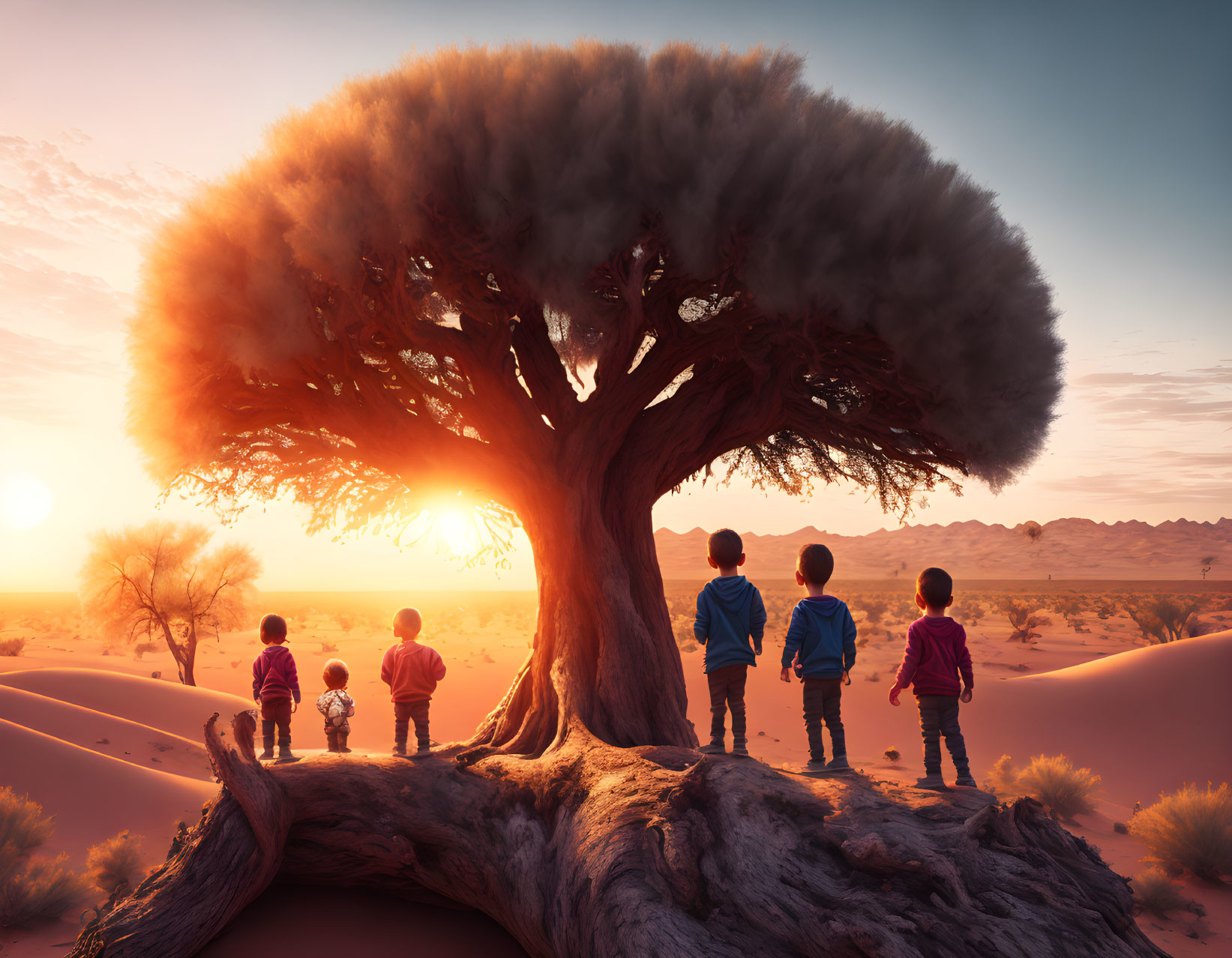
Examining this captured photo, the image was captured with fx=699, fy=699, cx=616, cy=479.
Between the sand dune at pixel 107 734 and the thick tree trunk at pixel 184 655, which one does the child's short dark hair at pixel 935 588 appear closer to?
the sand dune at pixel 107 734

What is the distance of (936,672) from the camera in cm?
518

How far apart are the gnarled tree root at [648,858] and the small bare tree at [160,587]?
20.9m

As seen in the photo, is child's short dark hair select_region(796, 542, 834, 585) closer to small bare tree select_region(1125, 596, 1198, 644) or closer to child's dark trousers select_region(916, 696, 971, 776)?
child's dark trousers select_region(916, 696, 971, 776)

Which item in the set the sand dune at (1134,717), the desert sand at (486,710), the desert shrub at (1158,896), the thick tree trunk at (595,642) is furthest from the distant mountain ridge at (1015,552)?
the thick tree trunk at (595,642)

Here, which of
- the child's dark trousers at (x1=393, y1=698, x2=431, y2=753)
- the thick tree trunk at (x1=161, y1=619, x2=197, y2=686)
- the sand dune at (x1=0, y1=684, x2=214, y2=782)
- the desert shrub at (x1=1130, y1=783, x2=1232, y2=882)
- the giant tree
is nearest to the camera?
the giant tree

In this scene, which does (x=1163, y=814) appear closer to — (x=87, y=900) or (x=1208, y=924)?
(x=1208, y=924)

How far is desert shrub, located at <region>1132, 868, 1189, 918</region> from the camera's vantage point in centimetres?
805

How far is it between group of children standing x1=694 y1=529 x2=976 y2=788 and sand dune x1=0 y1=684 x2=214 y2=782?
11830 mm

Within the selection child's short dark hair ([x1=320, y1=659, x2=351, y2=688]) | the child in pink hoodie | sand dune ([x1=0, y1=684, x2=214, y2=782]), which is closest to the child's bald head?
the child in pink hoodie

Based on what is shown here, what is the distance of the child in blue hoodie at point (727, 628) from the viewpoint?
223 inches

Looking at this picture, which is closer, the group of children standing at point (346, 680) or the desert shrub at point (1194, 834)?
the group of children standing at point (346, 680)

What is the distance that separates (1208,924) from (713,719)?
22.6ft

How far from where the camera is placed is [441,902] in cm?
720

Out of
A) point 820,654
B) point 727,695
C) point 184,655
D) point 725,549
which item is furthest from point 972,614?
point 725,549
